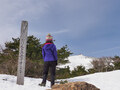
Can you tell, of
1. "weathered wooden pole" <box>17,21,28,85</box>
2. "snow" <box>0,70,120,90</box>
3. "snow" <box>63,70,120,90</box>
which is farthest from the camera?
"snow" <box>63,70,120,90</box>

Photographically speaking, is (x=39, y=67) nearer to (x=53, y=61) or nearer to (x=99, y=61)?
(x=53, y=61)

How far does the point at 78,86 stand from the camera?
12.9ft

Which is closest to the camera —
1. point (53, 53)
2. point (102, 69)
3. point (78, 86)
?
point (78, 86)

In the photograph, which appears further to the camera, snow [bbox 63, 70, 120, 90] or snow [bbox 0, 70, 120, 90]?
snow [bbox 63, 70, 120, 90]

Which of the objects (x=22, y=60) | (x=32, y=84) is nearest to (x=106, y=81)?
(x=32, y=84)

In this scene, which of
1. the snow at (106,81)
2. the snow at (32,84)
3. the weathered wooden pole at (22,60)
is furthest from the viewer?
the snow at (106,81)

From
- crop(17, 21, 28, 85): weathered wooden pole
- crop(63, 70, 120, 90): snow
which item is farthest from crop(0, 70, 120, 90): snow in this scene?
crop(17, 21, 28, 85): weathered wooden pole

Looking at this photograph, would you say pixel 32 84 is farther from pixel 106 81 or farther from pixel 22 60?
pixel 106 81

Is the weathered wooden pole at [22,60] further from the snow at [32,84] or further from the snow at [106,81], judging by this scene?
the snow at [106,81]

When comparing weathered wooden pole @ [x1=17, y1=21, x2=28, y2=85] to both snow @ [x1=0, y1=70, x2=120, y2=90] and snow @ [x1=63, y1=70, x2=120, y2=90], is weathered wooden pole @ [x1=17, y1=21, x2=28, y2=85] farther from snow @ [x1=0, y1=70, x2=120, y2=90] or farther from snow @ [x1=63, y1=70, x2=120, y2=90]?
snow @ [x1=63, y1=70, x2=120, y2=90]

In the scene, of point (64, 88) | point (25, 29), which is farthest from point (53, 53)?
point (64, 88)

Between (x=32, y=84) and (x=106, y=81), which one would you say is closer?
(x=32, y=84)

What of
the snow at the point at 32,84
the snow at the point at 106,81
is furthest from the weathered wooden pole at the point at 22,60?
the snow at the point at 106,81

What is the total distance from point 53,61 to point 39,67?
6.97 m
